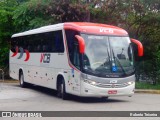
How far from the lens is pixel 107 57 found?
55.1 feet

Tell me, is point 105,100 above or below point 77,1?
below

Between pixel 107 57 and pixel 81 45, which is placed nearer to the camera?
pixel 81 45

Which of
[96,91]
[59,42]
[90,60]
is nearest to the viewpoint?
[96,91]

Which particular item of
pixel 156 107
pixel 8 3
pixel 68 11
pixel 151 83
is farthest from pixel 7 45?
pixel 156 107

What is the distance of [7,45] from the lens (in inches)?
1330

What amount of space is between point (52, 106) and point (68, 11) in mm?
11706

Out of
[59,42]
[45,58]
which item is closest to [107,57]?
[59,42]

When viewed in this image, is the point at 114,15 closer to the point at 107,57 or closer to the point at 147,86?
the point at 147,86

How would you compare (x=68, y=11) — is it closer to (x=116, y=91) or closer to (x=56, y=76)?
(x=56, y=76)

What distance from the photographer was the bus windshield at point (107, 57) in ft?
54.1

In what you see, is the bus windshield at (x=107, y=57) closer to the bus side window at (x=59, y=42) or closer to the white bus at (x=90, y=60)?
the white bus at (x=90, y=60)

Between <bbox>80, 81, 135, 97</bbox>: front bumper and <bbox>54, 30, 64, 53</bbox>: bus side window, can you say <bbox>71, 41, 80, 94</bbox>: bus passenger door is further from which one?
<bbox>54, 30, 64, 53</bbox>: bus side window

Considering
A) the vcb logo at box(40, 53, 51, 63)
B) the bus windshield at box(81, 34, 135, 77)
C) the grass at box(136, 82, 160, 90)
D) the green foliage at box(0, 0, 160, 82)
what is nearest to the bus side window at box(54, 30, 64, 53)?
the vcb logo at box(40, 53, 51, 63)

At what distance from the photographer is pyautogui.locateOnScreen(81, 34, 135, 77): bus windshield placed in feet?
54.1
